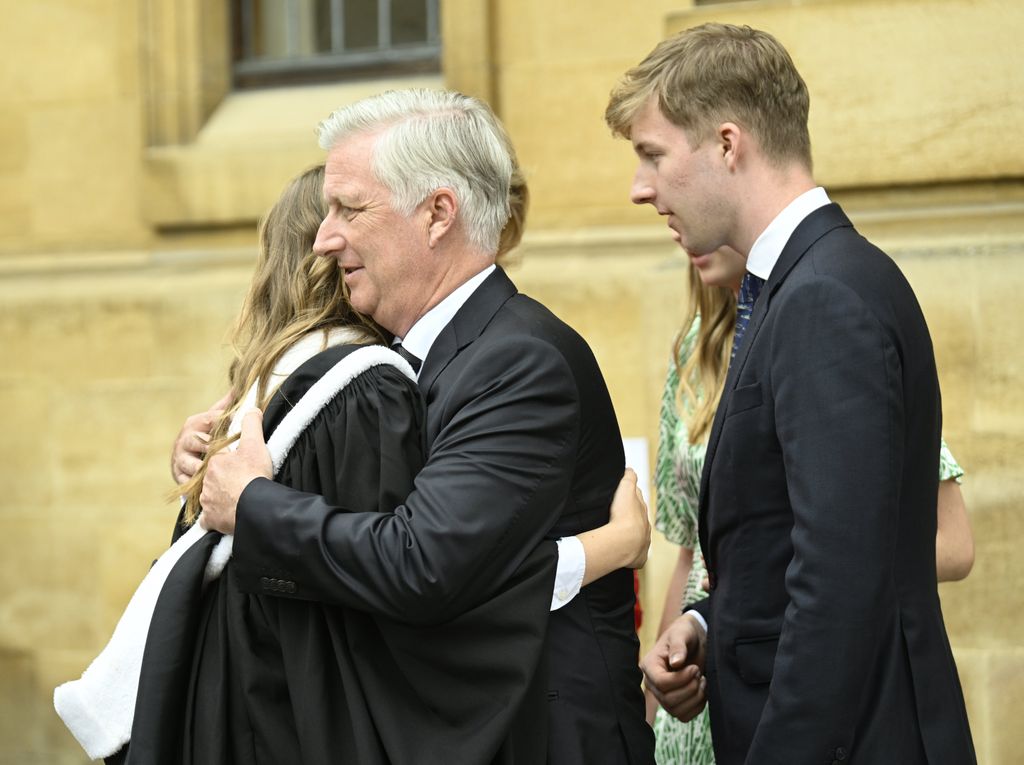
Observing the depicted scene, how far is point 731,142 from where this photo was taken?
7.85ft

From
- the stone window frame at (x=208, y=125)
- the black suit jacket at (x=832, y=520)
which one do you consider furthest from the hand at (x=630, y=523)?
the stone window frame at (x=208, y=125)

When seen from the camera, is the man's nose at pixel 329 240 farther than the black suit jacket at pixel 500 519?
Yes

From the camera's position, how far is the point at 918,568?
7.30 feet

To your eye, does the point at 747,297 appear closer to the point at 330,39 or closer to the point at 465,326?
the point at 465,326

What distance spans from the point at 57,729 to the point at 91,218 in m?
2.16

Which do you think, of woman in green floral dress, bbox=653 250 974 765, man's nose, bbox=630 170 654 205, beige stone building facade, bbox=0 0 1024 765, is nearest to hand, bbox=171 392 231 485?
man's nose, bbox=630 170 654 205

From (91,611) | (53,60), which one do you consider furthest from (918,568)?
(53,60)

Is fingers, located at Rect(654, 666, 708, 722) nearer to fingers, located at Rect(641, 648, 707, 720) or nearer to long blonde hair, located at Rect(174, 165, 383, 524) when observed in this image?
fingers, located at Rect(641, 648, 707, 720)

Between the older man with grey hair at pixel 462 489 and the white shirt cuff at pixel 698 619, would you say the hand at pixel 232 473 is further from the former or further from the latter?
the white shirt cuff at pixel 698 619

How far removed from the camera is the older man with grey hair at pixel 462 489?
2.19 m

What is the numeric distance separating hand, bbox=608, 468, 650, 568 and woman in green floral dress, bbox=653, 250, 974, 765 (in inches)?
25.0

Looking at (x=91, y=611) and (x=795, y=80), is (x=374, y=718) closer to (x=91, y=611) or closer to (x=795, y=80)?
(x=795, y=80)

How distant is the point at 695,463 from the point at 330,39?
373 centimetres

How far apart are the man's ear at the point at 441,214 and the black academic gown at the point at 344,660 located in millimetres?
275
